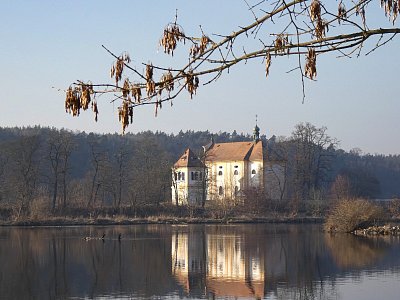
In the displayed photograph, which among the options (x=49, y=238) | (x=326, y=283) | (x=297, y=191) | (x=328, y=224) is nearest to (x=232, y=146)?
(x=297, y=191)

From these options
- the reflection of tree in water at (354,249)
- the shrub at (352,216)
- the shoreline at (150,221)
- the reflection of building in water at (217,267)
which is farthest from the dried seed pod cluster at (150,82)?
the shoreline at (150,221)

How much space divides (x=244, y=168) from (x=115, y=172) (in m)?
16.1

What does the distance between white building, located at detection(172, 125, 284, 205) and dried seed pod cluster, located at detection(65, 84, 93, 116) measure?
63341mm

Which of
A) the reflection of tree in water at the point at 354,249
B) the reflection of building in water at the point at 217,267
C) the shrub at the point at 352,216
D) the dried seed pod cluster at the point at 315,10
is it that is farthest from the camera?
the shrub at the point at 352,216

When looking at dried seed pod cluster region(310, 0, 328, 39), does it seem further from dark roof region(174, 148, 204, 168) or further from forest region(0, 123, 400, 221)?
dark roof region(174, 148, 204, 168)

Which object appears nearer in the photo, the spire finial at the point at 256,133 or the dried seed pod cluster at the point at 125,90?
the dried seed pod cluster at the point at 125,90

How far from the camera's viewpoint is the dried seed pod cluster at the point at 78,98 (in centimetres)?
508

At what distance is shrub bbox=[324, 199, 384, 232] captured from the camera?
1737 inches

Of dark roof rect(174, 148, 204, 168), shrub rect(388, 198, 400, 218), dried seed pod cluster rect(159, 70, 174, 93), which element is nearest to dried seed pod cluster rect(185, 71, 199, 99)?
dried seed pod cluster rect(159, 70, 174, 93)

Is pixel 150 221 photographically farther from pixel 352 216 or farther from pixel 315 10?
pixel 315 10

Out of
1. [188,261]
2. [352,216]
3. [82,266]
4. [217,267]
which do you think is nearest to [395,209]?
[352,216]

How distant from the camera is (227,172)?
269 ft

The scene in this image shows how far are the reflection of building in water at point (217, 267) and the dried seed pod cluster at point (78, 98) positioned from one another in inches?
592

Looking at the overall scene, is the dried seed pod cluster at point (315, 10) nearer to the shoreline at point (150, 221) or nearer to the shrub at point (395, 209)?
the shoreline at point (150, 221)
